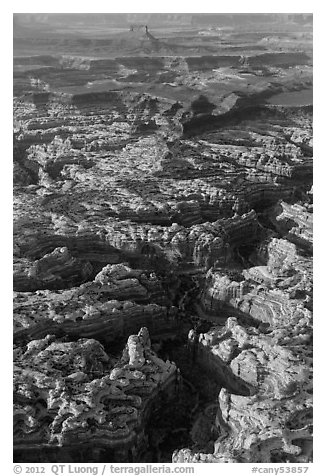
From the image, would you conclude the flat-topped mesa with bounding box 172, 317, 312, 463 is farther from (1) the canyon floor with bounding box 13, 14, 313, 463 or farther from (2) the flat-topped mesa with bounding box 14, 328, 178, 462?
(2) the flat-topped mesa with bounding box 14, 328, 178, 462

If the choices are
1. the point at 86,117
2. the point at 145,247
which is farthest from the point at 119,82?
the point at 145,247

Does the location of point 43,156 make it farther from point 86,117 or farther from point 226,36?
point 226,36

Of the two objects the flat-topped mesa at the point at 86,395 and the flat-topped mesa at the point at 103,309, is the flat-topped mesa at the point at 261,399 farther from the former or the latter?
the flat-topped mesa at the point at 103,309

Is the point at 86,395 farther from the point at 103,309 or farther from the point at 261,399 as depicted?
the point at 261,399

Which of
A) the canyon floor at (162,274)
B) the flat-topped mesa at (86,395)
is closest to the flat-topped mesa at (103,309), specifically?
the canyon floor at (162,274)

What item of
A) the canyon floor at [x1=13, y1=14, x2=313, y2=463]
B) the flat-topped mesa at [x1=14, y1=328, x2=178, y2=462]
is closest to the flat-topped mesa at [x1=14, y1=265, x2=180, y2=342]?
the canyon floor at [x1=13, y1=14, x2=313, y2=463]

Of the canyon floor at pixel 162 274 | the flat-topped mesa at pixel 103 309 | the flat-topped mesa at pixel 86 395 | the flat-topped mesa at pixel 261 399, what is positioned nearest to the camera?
the flat-topped mesa at pixel 261 399

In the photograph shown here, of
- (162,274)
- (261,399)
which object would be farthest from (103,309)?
(261,399)
